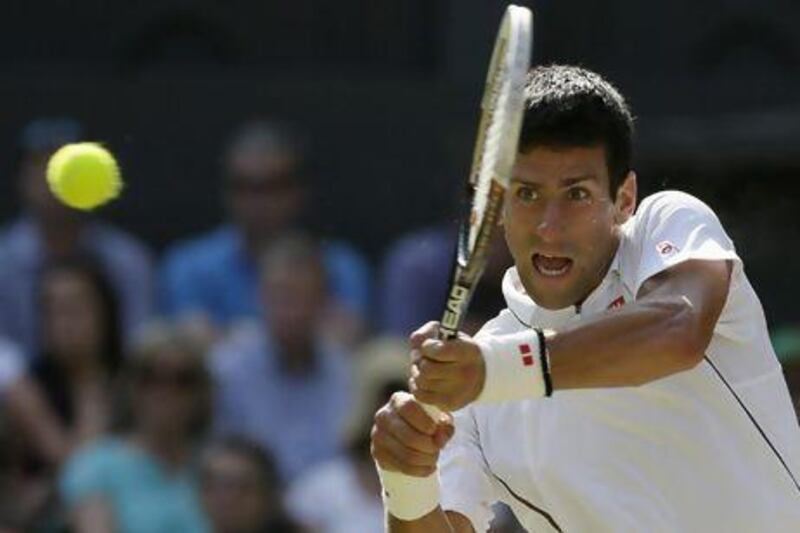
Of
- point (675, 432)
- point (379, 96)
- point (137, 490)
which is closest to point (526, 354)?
point (675, 432)

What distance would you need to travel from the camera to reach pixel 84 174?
505 centimetres

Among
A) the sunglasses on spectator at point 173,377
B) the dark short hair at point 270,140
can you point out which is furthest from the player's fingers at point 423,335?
the dark short hair at point 270,140

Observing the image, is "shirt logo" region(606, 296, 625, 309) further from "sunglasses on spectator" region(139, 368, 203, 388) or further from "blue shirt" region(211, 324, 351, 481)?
"blue shirt" region(211, 324, 351, 481)

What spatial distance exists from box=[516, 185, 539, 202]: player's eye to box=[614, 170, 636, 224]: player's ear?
0.18 m

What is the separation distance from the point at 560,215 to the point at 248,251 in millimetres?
4508

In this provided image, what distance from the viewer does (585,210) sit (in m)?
4.32

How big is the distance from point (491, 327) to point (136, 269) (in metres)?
4.14

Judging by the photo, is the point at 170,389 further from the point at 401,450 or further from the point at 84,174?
the point at 401,450

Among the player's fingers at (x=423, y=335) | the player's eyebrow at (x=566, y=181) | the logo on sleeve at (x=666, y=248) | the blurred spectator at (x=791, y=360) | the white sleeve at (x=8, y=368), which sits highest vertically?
the player's eyebrow at (x=566, y=181)

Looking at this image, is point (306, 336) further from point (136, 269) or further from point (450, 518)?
point (450, 518)

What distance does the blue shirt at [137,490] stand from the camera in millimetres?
7840

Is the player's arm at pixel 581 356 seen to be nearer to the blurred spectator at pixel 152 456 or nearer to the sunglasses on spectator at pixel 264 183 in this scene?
the blurred spectator at pixel 152 456

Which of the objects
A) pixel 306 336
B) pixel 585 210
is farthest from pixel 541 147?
pixel 306 336

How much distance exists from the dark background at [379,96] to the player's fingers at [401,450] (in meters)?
5.06
